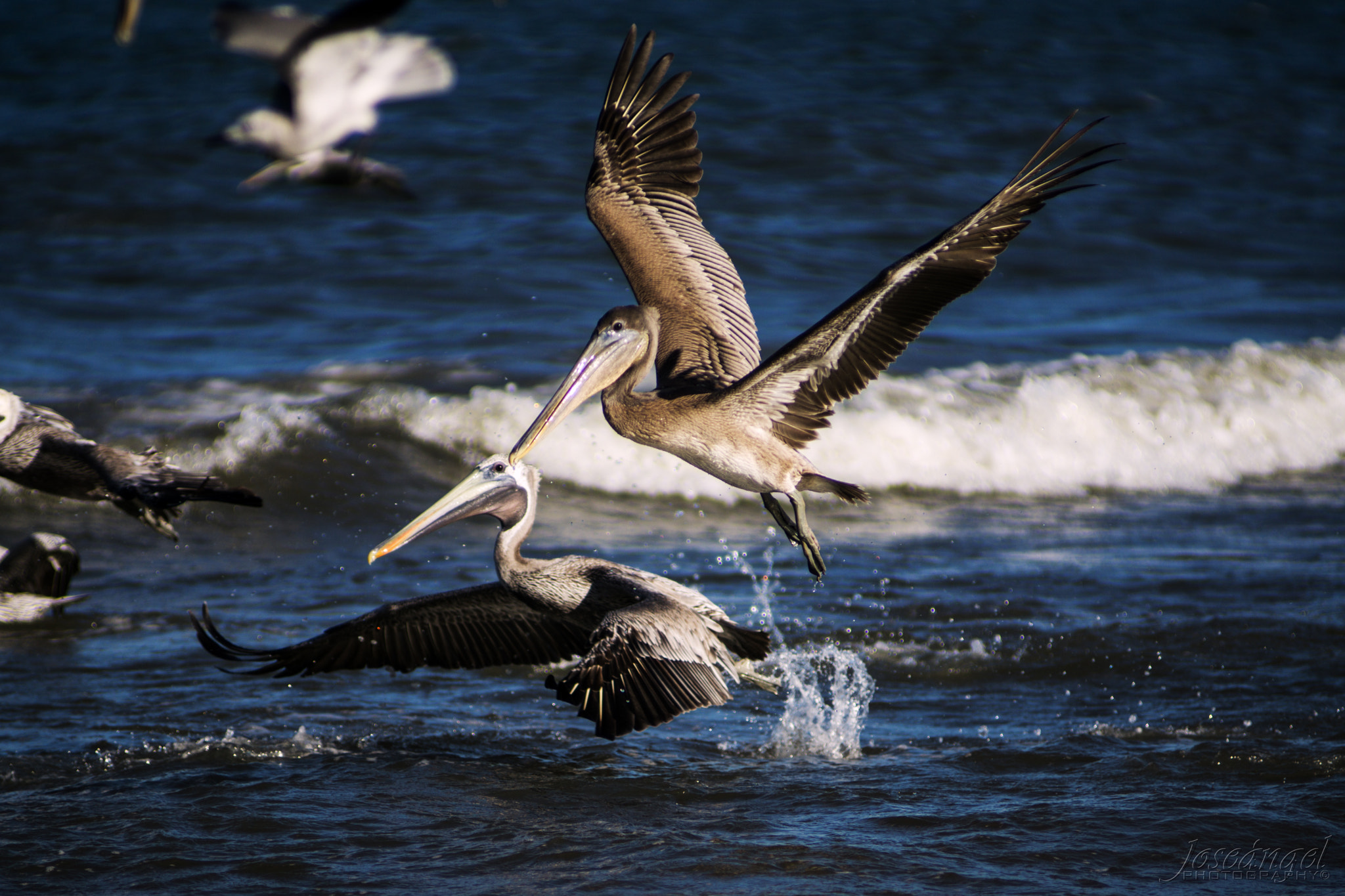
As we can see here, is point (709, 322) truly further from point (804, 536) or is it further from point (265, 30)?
point (265, 30)

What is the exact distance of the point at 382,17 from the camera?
216 inches

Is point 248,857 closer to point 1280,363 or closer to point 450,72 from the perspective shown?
point 450,72

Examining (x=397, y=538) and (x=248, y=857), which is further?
(x=397, y=538)

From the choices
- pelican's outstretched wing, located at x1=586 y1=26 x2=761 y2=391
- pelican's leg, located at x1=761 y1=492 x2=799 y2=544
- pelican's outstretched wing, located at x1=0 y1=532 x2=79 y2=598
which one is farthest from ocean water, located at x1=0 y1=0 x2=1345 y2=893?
pelican's outstretched wing, located at x1=586 y1=26 x2=761 y2=391

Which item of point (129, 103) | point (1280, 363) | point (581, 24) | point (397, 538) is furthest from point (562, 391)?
point (581, 24)

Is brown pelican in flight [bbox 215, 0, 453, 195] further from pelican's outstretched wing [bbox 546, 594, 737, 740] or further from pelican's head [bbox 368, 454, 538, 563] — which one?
pelican's outstretched wing [bbox 546, 594, 737, 740]

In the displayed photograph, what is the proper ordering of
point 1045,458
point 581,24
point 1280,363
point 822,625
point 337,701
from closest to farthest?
1. point 337,701
2. point 822,625
3. point 1045,458
4. point 1280,363
5. point 581,24

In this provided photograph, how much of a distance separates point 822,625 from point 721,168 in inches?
446

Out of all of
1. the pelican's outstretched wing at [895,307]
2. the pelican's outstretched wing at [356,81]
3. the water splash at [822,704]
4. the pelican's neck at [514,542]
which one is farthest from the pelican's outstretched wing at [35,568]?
the pelican's outstretched wing at [895,307]

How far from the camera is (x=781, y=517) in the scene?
626 cm

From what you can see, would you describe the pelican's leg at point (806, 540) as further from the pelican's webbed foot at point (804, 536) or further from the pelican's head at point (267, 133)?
the pelican's head at point (267, 133)

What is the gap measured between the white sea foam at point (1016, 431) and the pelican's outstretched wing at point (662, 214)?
356 centimetres

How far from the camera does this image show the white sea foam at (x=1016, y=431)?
34.1ft

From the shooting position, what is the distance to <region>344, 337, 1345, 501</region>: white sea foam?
10398mm
